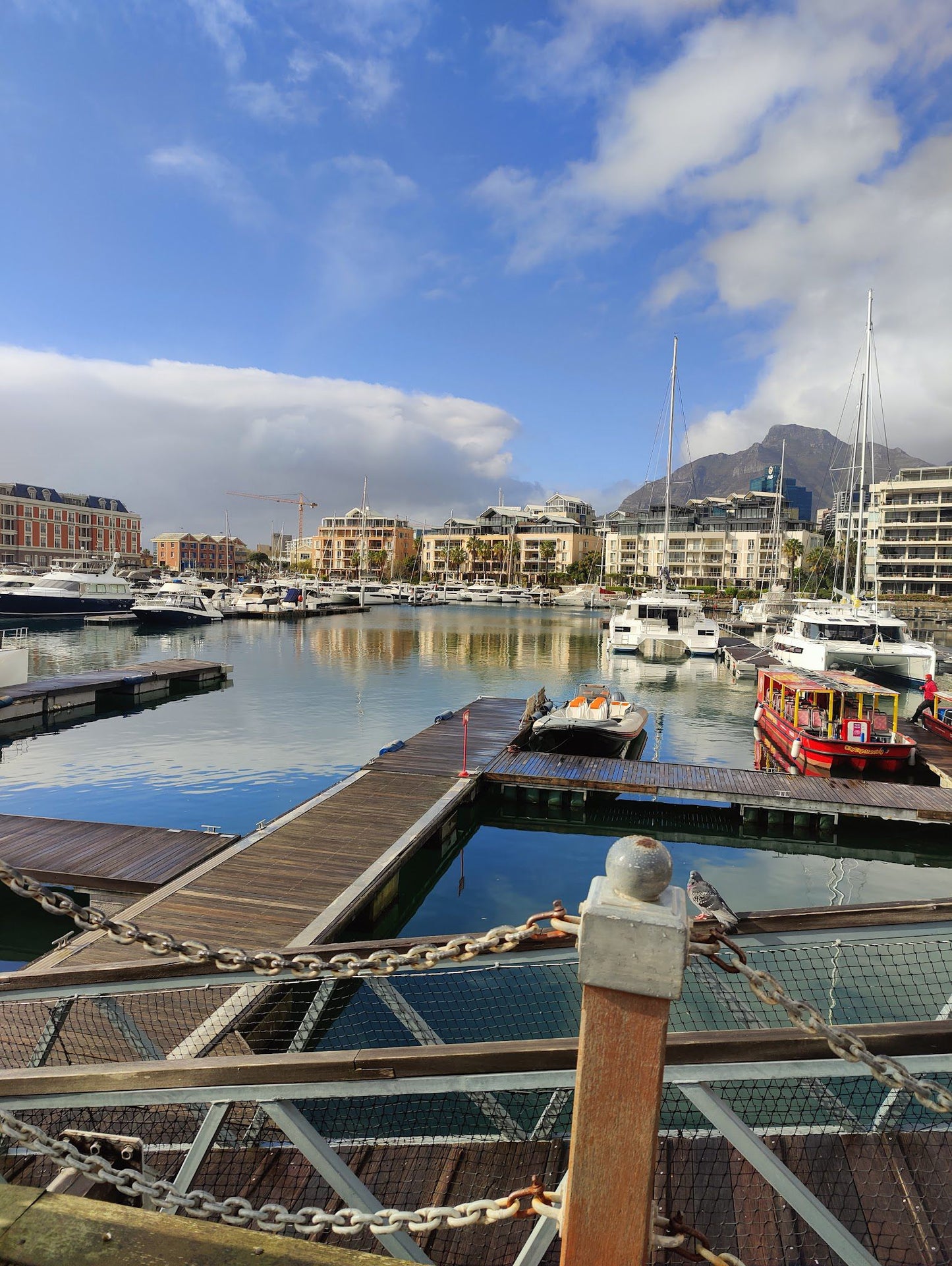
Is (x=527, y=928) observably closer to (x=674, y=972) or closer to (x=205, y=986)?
(x=674, y=972)

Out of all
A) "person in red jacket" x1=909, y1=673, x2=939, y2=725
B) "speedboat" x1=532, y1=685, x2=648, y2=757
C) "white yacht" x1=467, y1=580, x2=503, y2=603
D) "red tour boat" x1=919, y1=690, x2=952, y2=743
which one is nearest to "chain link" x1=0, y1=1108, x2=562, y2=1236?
"speedboat" x1=532, y1=685, x2=648, y2=757

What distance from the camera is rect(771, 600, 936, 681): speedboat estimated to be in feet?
137

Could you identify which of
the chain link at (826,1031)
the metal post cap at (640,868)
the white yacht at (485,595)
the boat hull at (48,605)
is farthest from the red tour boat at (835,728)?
the white yacht at (485,595)

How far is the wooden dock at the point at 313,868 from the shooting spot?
9594 millimetres

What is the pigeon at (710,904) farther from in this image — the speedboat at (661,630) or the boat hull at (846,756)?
the speedboat at (661,630)

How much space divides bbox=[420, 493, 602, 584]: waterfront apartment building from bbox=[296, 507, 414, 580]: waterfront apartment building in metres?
7.46

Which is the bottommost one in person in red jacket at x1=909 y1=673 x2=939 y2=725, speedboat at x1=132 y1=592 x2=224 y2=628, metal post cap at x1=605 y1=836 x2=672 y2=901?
person in red jacket at x1=909 y1=673 x2=939 y2=725

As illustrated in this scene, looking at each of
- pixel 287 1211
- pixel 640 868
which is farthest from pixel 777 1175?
pixel 287 1211

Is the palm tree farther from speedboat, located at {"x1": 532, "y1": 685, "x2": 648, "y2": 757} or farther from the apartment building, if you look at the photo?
speedboat, located at {"x1": 532, "y1": 685, "x2": 648, "y2": 757}

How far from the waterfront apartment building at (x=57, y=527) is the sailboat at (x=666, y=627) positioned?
Result: 107m

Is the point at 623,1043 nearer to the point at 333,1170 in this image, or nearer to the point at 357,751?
the point at 333,1170

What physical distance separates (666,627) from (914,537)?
222ft

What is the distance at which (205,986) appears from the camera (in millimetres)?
4082

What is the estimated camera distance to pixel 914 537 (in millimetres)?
106000
